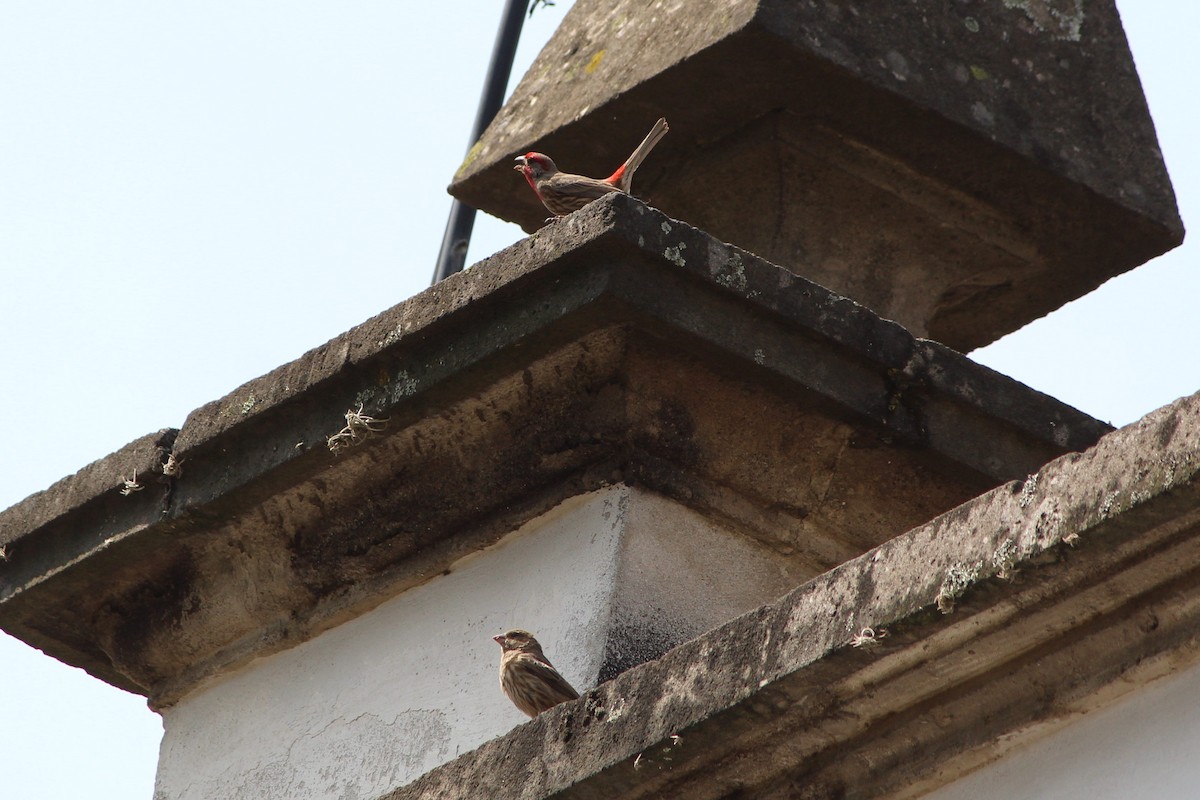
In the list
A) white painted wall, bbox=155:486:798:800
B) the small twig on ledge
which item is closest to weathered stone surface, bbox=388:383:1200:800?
white painted wall, bbox=155:486:798:800

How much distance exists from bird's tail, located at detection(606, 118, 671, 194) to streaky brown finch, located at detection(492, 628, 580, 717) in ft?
4.36

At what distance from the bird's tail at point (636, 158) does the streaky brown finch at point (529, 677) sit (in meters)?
1.33

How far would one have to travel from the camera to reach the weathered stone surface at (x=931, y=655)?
8.41ft

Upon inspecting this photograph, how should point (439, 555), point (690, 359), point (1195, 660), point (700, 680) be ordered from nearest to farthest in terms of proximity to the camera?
point (1195, 660), point (700, 680), point (690, 359), point (439, 555)

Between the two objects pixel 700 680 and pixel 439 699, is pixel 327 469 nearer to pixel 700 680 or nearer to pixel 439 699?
pixel 439 699

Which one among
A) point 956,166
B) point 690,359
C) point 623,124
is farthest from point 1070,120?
point 690,359

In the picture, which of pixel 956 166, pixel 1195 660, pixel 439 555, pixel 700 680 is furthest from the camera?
pixel 956 166

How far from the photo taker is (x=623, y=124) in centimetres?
489

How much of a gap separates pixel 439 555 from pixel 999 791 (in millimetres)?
1769

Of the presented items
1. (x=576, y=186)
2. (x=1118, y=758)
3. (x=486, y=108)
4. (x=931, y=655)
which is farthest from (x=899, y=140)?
(x=486, y=108)

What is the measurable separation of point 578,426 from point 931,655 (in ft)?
4.65

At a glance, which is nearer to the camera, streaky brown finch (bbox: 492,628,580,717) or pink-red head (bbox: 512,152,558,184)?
streaky brown finch (bbox: 492,628,580,717)

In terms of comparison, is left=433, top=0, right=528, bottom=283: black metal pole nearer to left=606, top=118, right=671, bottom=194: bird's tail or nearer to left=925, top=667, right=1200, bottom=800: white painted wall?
left=606, top=118, right=671, bottom=194: bird's tail

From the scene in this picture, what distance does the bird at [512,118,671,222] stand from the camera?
15.7 feet
